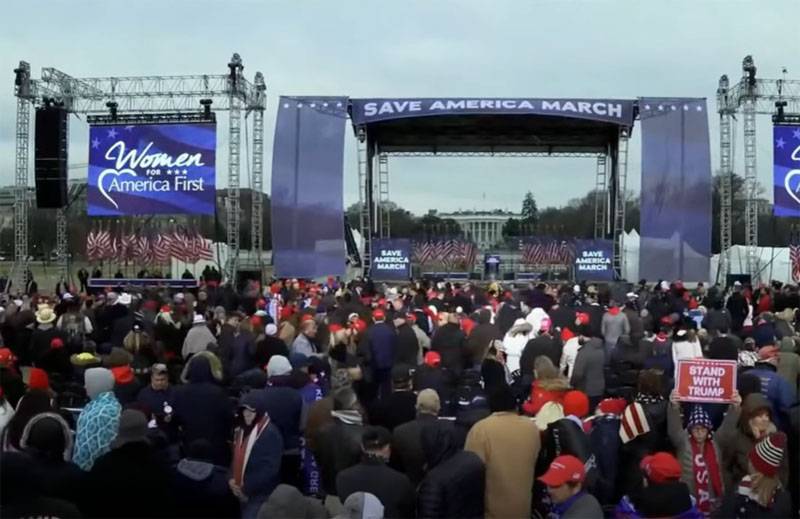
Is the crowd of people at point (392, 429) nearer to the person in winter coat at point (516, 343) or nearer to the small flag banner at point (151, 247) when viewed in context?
the person in winter coat at point (516, 343)

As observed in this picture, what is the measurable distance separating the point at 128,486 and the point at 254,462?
1168 mm

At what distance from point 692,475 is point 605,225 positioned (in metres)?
25.4

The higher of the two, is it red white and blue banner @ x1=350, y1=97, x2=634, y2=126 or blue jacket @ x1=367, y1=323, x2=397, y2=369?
red white and blue banner @ x1=350, y1=97, x2=634, y2=126

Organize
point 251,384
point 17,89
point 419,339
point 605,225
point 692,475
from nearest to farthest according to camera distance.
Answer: point 692,475 < point 251,384 < point 419,339 < point 17,89 < point 605,225

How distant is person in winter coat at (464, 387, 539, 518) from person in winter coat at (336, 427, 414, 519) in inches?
25.5

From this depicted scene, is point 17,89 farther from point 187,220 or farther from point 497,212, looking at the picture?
point 497,212

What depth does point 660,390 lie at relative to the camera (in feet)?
18.8

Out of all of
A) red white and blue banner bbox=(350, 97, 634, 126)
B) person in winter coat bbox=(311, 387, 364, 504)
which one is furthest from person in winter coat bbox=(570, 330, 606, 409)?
red white and blue banner bbox=(350, 97, 634, 126)

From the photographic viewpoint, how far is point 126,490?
4023mm

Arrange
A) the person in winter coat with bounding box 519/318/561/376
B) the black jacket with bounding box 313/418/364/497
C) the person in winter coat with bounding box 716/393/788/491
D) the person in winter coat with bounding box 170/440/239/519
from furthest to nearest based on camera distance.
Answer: the person in winter coat with bounding box 519/318/561/376
the black jacket with bounding box 313/418/364/497
the person in winter coat with bounding box 716/393/788/491
the person in winter coat with bounding box 170/440/239/519

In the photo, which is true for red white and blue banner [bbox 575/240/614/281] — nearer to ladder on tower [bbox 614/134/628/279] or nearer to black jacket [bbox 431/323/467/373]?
ladder on tower [bbox 614/134/628/279]

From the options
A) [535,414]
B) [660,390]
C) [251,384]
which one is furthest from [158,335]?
[660,390]

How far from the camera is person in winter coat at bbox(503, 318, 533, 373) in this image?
9750mm

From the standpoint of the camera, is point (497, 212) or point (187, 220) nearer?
point (187, 220)
